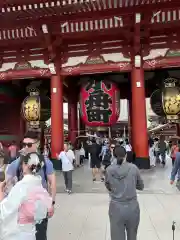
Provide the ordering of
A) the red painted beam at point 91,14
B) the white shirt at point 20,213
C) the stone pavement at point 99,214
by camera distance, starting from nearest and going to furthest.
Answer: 1. the white shirt at point 20,213
2. the stone pavement at point 99,214
3. the red painted beam at point 91,14

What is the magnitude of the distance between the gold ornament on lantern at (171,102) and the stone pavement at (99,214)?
14.3 feet

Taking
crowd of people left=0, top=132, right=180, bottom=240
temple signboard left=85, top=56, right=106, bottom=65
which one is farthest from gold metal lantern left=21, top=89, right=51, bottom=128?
crowd of people left=0, top=132, right=180, bottom=240

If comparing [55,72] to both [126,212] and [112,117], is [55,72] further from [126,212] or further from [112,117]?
[126,212]

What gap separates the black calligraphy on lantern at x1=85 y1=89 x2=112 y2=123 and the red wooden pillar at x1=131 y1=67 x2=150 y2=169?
4.09 feet

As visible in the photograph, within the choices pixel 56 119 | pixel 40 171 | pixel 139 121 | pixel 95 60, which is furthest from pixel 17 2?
pixel 40 171

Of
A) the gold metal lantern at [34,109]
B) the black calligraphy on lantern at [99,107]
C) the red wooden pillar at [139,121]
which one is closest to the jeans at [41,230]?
the red wooden pillar at [139,121]

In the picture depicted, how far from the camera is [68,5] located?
10320 mm

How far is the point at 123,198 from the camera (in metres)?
3.08

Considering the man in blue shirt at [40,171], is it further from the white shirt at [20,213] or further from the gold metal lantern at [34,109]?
the gold metal lantern at [34,109]

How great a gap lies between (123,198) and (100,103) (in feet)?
31.2

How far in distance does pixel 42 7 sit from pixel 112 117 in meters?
5.38

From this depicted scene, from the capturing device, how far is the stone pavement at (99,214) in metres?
4.59

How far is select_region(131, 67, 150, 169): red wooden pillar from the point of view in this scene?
1157 centimetres

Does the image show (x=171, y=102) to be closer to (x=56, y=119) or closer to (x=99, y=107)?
(x=99, y=107)
